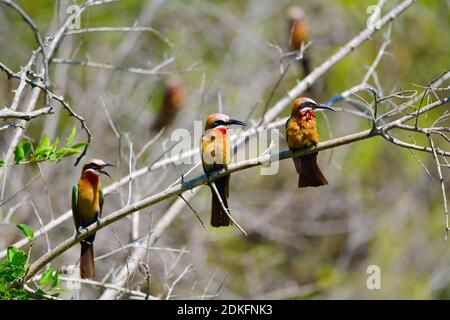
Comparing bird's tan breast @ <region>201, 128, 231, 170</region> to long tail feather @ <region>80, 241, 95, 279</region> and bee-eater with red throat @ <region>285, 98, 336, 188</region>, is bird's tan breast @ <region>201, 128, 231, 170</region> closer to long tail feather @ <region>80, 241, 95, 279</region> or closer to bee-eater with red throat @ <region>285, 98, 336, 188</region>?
bee-eater with red throat @ <region>285, 98, 336, 188</region>

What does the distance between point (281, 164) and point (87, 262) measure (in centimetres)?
542

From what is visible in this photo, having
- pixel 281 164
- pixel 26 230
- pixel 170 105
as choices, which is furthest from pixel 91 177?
pixel 281 164

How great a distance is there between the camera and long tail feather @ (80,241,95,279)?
441cm

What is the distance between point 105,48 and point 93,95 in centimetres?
Answer: 141

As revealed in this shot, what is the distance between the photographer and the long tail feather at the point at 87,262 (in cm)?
441

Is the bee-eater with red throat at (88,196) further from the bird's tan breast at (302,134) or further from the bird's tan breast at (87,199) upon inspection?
the bird's tan breast at (302,134)

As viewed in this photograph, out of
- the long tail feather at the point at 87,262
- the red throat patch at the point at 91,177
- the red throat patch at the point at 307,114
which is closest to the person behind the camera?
the red throat patch at the point at 307,114

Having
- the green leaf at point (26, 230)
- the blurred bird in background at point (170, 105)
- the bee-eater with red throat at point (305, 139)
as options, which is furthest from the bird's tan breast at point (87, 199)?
the blurred bird in background at point (170, 105)

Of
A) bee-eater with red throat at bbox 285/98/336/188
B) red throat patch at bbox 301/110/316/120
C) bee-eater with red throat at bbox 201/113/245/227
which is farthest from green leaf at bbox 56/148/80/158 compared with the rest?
red throat patch at bbox 301/110/316/120

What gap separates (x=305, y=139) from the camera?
4156mm

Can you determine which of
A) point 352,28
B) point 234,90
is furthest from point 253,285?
Answer: point 352,28

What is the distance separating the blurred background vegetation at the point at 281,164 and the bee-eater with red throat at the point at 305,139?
132 inches

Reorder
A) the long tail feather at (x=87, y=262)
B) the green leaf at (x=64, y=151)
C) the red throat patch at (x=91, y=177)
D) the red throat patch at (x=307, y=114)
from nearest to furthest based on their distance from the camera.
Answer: the green leaf at (x=64, y=151) < the red throat patch at (x=307, y=114) < the long tail feather at (x=87, y=262) < the red throat patch at (x=91, y=177)

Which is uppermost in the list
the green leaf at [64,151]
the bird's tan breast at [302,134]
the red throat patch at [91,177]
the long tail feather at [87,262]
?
the bird's tan breast at [302,134]
